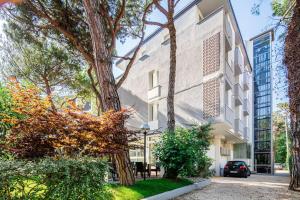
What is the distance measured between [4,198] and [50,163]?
873mm

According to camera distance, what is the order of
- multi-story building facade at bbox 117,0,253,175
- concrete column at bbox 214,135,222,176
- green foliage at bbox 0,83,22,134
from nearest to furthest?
green foliage at bbox 0,83,22,134 → multi-story building facade at bbox 117,0,253,175 → concrete column at bbox 214,135,222,176

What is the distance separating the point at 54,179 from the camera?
15.4ft

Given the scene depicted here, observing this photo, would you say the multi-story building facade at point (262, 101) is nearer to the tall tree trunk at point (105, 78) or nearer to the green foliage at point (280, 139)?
the green foliage at point (280, 139)

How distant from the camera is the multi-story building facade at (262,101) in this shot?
3197cm

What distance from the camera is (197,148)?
11.7 meters

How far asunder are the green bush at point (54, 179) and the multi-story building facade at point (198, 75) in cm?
1153

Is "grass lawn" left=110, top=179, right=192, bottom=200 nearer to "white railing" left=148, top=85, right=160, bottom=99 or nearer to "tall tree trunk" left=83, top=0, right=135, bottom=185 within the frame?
"tall tree trunk" left=83, top=0, right=135, bottom=185

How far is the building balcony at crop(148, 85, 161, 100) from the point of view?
75.3ft

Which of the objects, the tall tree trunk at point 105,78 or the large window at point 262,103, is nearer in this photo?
the tall tree trunk at point 105,78

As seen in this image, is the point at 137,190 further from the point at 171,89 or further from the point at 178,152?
the point at 171,89

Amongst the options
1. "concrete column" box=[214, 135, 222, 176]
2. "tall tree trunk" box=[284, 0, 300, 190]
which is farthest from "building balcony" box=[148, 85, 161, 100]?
"tall tree trunk" box=[284, 0, 300, 190]

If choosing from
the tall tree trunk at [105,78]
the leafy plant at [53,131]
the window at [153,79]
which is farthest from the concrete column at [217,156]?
the leafy plant at [53,131]

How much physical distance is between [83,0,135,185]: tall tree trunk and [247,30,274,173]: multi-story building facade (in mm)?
27182

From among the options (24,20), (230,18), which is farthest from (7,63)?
(230,18)
